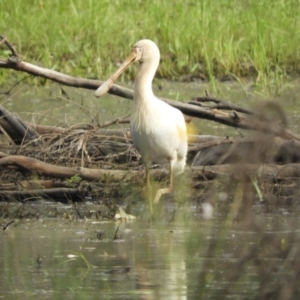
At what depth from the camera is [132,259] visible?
514 cm

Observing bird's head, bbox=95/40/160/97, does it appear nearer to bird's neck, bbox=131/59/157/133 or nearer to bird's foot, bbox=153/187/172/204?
bird's neck, bbox=131/59/157/133

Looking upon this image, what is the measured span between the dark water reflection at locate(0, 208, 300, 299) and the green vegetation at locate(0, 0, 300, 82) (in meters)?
5.17

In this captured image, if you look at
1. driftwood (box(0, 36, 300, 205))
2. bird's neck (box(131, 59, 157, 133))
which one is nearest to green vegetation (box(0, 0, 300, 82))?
driftwood (box(0, 36, 300, 205))

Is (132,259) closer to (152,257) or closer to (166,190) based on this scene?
(152,257)

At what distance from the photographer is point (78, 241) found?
5.62m

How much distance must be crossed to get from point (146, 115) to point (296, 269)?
3.47 m

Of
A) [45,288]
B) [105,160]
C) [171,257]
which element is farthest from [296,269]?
[105,160]

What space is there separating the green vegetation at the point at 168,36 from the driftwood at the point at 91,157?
3.56 m

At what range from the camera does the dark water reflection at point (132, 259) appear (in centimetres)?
446

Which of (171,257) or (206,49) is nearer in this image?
(171,257)

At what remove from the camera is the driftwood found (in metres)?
6.76

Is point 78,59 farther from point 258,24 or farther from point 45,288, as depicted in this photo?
point 45,288

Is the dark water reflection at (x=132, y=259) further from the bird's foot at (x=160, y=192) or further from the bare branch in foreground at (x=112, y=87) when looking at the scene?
the bare branch in foreground at (x=112, y=87)

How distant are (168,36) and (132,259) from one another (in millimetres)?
7047
